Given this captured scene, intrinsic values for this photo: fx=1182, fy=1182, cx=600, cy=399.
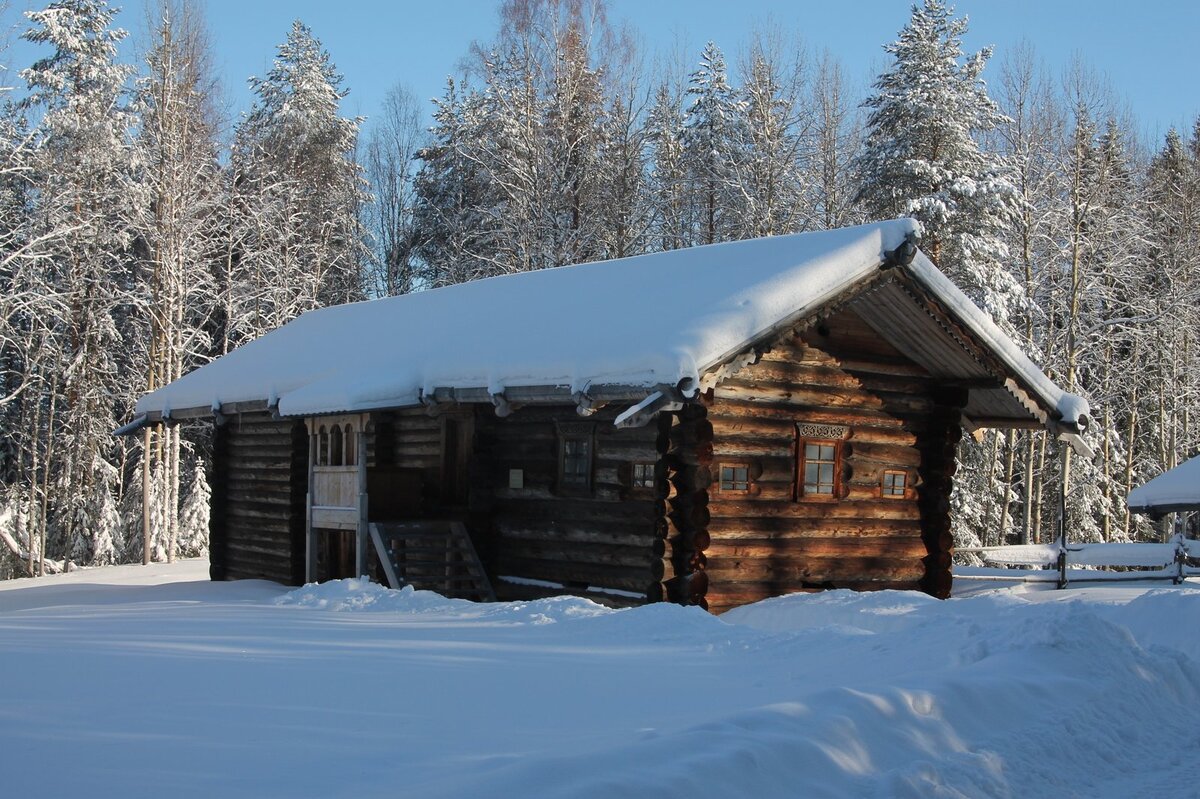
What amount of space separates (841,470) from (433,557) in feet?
19.4

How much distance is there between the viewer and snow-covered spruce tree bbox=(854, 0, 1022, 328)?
2962 centimetres

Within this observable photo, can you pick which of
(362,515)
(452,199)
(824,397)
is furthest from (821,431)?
(452,199)

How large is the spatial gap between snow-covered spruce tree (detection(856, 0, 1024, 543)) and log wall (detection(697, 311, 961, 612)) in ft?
42.9

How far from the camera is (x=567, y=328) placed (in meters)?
16.0

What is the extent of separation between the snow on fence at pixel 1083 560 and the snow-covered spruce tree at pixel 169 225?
19.9 metres

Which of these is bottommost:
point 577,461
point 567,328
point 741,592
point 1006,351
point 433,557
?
point 741,592

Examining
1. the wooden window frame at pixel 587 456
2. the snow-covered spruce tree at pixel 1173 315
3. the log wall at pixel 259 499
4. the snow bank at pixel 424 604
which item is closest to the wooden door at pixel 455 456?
the wooden window frame at pixel 587 456

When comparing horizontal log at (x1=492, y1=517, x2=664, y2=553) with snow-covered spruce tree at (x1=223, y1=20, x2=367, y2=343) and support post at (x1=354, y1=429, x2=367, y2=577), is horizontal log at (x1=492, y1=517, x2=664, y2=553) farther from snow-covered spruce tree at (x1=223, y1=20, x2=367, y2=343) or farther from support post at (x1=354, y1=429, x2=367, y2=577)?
snow-covered spruce tree at (x1=223, y1=20, x2=367, y2=343)

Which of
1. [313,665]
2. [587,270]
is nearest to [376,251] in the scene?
[587,270]

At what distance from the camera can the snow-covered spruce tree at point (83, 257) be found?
31328 mm

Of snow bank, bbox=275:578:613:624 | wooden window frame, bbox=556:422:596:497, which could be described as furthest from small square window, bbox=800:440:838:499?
snow bank, bbox=275:578:613:624

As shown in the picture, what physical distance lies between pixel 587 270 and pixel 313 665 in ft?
38.6

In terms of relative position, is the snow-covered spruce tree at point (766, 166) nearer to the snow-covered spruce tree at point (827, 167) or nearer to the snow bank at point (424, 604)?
the snow-covered spruce tree at point (827, 167)

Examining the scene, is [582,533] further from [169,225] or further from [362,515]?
[169,225]
